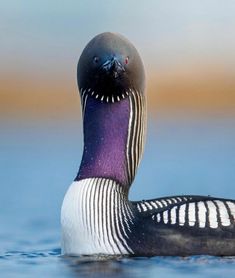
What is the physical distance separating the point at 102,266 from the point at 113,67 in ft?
4.12

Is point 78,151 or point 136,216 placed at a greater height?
point 78,151

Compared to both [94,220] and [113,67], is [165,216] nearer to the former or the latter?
[94,220]

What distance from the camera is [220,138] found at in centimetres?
2667

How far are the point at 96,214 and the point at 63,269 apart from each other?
0.43 metres

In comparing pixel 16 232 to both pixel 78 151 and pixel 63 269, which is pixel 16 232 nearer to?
pixel 63 269

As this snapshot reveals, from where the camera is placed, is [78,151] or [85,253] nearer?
[85,253]

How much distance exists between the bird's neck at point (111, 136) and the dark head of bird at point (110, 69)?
7cm

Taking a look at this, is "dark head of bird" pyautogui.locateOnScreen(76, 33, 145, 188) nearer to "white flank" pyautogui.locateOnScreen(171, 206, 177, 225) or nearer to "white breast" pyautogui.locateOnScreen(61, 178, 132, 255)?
"white breast" pyautogui.locateOnScreen(61, 178, 132, 255)

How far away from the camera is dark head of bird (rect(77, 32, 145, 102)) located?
491 inches

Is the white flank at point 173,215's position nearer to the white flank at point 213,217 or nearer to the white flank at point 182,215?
the white flank at point 182,215

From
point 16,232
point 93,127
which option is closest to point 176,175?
point 16,232

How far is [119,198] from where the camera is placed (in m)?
12.6

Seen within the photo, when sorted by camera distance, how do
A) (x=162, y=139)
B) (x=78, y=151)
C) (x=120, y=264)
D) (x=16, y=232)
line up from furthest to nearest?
(x=162, y=139) → (x=78, y=151) → (x=16, y=232) → (x=120, y=264)

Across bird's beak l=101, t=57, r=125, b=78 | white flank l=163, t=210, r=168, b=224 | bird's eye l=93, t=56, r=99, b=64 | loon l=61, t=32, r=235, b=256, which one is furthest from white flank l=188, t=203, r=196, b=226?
bird's eye l=93, t=56, r=99, b=64
